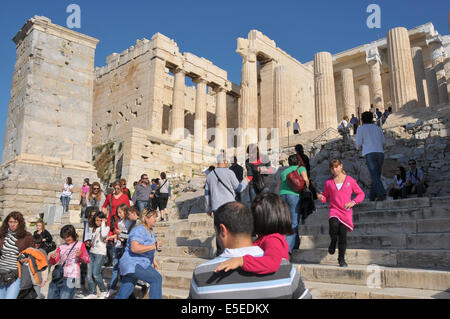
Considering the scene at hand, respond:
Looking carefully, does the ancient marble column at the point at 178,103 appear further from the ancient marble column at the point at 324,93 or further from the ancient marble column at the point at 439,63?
the ancient marble column at the point at 439,63

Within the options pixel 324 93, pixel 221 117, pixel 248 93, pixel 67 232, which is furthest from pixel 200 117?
pixel 67 232

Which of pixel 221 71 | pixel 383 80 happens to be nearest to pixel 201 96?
pixel 221 71

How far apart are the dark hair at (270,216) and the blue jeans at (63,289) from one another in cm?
309

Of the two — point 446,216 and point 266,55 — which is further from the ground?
point 266,55

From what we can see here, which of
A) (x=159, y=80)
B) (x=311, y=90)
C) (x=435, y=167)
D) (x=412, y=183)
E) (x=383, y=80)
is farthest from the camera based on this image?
(x=311, y=90)

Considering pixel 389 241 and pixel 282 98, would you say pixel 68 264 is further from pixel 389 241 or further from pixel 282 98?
pixel 282 98

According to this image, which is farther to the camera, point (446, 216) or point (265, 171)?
point (265, 171)

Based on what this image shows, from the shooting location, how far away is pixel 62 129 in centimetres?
1297

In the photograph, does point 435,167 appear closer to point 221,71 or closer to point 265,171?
point 265,171

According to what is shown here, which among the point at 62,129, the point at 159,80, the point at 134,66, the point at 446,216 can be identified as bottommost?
the point at 446,216

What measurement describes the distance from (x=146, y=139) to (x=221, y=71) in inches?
485

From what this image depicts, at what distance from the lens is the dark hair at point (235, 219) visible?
6.57 feet

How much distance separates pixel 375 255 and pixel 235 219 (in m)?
3.20

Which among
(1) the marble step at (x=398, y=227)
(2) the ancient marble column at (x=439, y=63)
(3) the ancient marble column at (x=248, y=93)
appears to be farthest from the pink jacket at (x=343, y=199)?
(3) the ancient marble column at (x=248, y=93)
